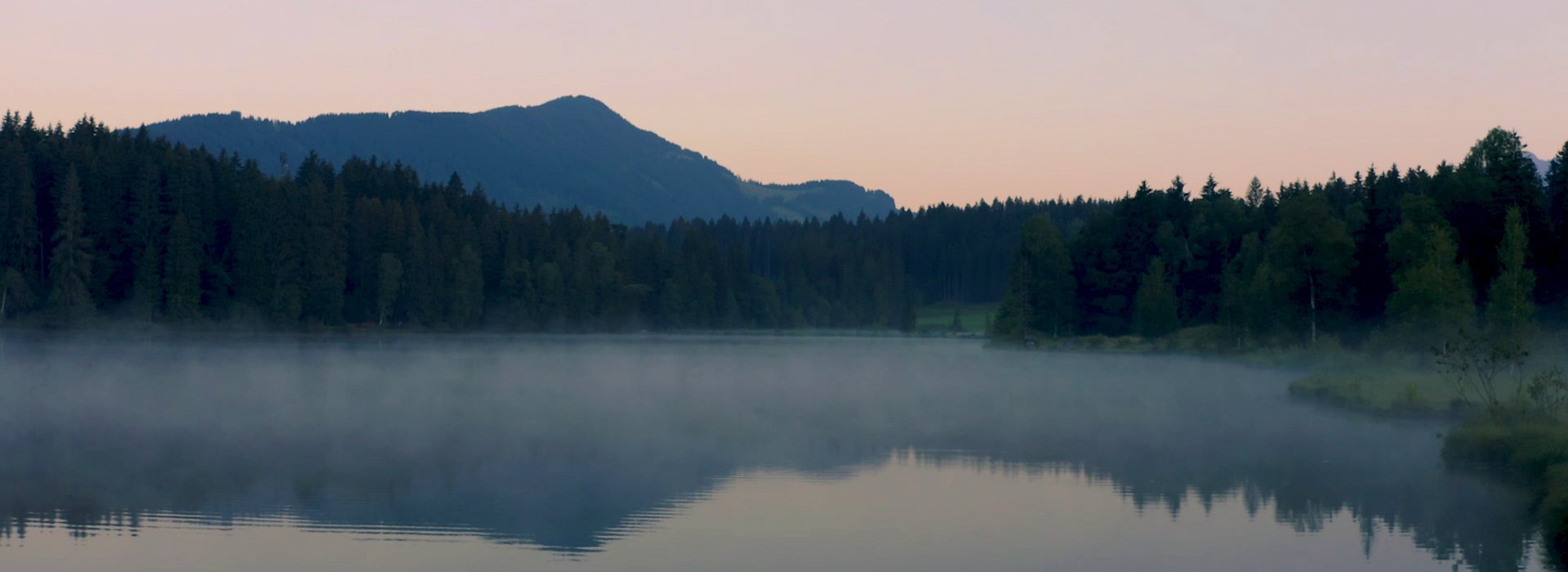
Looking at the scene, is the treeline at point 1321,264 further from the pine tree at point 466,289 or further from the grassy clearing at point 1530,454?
the pine tree at point 466,289

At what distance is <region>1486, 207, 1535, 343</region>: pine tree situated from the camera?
191 feet

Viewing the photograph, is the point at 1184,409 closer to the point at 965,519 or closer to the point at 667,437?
the point at 667,437

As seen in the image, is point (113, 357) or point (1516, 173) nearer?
point (1516, 173)

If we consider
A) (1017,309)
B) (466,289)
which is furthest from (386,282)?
(1017,309)

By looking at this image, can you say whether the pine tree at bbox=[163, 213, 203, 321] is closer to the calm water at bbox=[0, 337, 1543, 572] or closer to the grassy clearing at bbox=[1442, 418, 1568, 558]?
the calm water at bbox=[0, 337, 1543, 572]

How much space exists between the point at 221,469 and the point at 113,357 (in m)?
55.0

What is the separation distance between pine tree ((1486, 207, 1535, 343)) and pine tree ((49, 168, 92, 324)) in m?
112

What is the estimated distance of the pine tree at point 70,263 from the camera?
121m

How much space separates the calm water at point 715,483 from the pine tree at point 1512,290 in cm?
1166

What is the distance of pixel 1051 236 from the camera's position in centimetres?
12381

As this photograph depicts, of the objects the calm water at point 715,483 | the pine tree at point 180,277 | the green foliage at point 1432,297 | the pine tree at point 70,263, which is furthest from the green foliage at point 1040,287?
the pine tree at point 70,263

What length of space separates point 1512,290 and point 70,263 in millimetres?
113585

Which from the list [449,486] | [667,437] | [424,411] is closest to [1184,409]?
[667,437]

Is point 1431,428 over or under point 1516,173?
under
